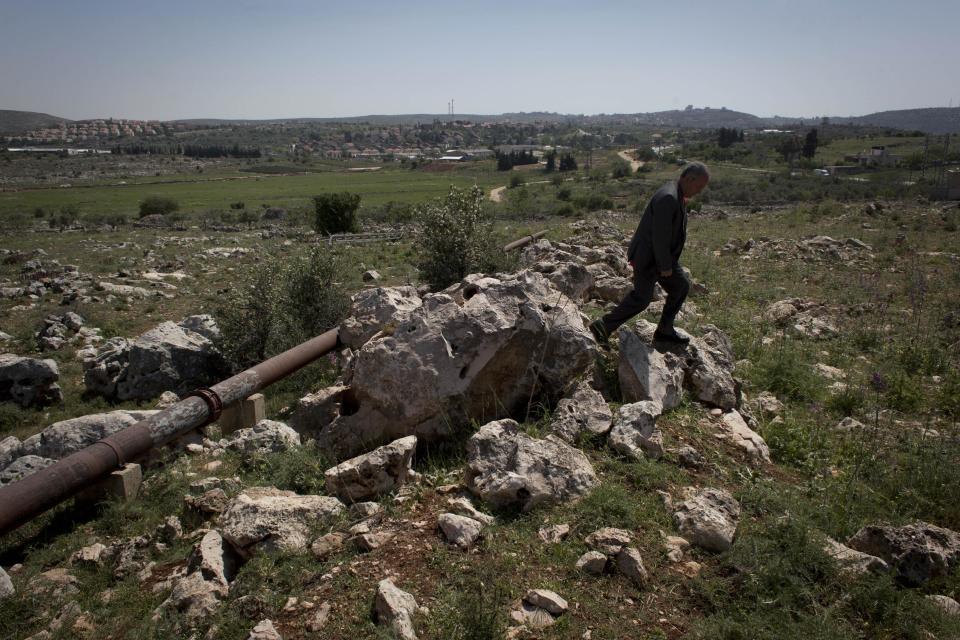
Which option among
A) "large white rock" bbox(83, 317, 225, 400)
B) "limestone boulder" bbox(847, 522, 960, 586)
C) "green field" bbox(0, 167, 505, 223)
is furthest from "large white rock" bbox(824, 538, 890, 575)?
"green field" bbox(0, 167, 505, 223)

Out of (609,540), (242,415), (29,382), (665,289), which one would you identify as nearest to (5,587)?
(242,415)

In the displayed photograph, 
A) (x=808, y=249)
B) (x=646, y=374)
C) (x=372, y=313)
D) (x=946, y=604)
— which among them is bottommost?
(x=946, y=604)

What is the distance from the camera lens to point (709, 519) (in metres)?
3.98

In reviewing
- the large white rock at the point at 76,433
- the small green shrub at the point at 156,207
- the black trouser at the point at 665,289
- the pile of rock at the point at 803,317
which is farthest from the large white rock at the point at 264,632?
the small green shrub at the point at 156,207

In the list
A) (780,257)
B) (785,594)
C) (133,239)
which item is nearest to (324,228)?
(133,239)

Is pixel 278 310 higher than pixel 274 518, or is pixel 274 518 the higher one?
pixel 278 310

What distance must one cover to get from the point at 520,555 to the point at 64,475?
4.33 meters

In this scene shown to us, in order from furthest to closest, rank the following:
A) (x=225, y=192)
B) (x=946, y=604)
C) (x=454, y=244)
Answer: (x=225, y=192) → (x=454, y=244) → (x=946, y=604)

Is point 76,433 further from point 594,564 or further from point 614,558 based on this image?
point 614,558

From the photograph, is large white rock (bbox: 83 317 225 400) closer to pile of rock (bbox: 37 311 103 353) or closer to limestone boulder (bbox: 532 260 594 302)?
pile of rock (bbox: 37 311 103 353)

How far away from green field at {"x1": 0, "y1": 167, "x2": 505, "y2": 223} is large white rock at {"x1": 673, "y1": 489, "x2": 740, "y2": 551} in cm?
4674

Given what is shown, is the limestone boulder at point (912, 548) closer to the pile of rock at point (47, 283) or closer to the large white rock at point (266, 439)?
the large white rock at point (266, 439)

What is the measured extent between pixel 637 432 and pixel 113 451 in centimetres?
509

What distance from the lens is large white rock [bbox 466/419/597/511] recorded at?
433 cm
